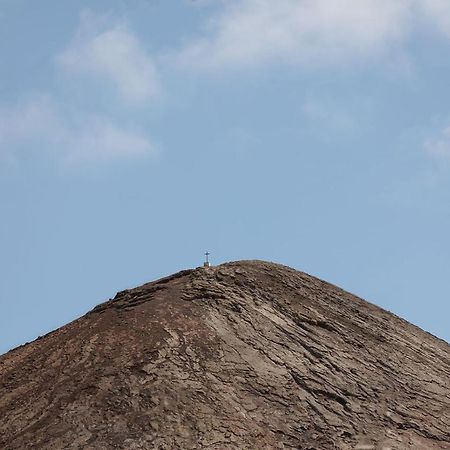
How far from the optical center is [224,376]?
92.2 feet

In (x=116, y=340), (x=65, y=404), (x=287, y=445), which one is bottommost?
(x=287, y=445)

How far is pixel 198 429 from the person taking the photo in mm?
26172

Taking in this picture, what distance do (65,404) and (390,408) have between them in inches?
338

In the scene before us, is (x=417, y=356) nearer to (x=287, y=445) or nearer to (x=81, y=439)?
(x=287, y=445)

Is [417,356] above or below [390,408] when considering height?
above

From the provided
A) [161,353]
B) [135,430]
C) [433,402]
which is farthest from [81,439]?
[433,402]

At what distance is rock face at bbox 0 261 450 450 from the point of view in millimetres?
26422

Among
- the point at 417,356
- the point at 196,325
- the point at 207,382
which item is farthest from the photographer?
the point at 417,356

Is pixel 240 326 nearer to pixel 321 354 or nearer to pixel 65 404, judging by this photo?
pixel 321 354

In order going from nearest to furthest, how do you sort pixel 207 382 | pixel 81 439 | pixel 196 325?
pixel 81 439 < pixel 207 382 < pixel 196 325

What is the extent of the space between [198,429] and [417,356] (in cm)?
1001

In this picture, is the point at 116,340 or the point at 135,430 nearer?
the point at 135,430

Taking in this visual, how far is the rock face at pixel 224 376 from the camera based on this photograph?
26422 mm

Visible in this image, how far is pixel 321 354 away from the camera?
3045 centimetres
